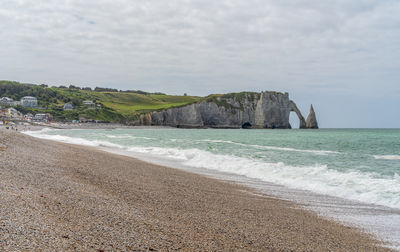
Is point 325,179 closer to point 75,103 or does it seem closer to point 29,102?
point 29,102

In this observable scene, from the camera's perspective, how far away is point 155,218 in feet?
18.3

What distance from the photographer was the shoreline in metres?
4.29

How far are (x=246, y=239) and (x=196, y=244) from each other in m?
0.96

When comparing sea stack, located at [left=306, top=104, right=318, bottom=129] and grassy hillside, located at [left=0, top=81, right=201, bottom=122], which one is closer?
grassy hillside, located at [left=0, top=81, right=201, bottom=122]

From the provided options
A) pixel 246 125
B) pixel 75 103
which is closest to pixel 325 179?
pixel 246 125

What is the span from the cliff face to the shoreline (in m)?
107

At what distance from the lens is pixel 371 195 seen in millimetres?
9828

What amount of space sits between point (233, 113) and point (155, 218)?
11428 cm

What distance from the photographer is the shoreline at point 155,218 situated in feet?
14.1

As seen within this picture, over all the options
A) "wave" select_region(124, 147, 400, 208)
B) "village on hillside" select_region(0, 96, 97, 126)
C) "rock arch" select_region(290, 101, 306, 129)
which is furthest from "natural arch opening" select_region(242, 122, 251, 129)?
"wave" select_region(124, 147, 400, 208)

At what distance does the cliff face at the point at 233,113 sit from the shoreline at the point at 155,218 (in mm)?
107404

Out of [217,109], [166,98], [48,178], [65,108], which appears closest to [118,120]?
[65,108]

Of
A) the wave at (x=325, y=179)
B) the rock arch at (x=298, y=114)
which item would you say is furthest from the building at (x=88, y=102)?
the wave at (x=325, y=179)

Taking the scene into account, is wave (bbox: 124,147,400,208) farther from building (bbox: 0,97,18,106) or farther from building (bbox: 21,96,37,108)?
building (bbox: 0,97,18,106)
